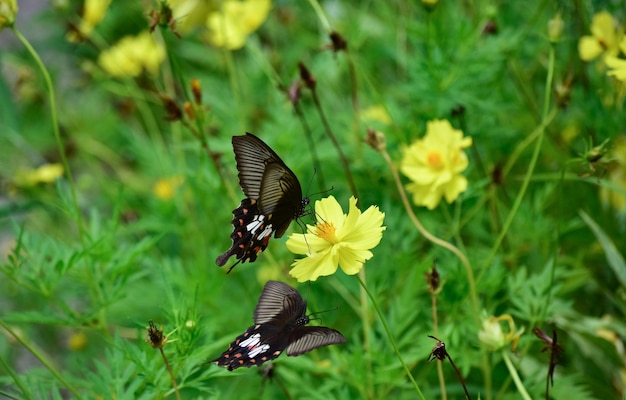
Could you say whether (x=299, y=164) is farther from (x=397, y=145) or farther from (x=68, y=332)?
(x=68, y=332)

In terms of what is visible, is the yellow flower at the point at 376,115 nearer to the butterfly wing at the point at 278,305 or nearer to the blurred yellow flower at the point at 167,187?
the blurred yellow flower at the point at 167,187

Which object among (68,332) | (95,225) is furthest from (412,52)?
(68,332)

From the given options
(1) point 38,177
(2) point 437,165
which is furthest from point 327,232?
(1) point 38,177

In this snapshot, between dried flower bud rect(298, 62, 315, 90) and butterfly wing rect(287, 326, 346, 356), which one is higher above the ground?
dried flower bud rect(298, 62, 315, 90)


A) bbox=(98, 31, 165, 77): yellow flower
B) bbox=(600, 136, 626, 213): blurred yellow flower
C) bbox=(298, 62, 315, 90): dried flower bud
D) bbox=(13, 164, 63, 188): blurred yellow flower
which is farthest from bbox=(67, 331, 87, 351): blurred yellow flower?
bbox=(600, 136, 626, 213): blurred yellow flower

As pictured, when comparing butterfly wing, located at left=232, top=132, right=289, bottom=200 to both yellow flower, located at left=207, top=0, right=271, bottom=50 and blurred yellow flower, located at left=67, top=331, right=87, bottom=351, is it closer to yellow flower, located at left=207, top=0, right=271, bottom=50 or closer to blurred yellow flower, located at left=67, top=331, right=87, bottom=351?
yellow flower, located at left=207, top=0, right=271, bottom=50

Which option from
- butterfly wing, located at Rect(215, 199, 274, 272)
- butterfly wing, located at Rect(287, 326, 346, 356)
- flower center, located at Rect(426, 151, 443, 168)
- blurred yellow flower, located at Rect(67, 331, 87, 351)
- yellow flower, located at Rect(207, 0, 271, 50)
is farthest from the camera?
blurred yellow flower, located at Rect(67, 331, 87, 351)

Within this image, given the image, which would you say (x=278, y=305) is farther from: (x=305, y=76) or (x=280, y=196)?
(x=305, y=76)

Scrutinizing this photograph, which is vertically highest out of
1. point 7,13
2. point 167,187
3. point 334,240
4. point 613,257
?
point 7,13
